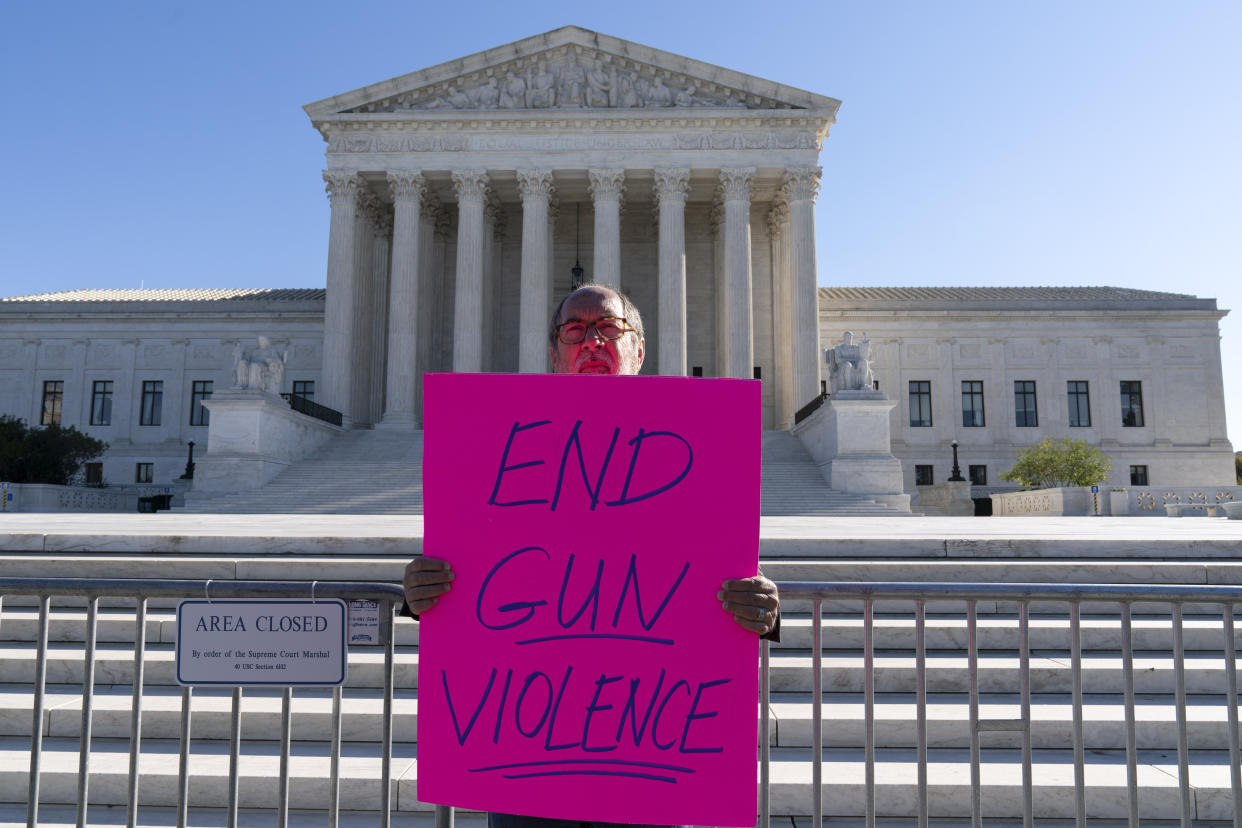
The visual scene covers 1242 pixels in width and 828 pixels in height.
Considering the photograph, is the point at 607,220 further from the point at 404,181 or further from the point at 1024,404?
the point at 1024,404

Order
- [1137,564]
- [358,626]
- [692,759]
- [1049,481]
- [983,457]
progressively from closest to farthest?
[692,759] → [358,626] → [1137,564] → [1049,481] → [983,457]

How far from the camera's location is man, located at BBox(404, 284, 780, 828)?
2439mm

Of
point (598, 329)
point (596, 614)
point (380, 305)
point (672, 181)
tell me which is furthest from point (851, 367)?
point (380, 305)

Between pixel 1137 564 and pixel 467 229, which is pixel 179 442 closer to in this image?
pixel 467 229

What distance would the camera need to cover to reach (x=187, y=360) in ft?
159

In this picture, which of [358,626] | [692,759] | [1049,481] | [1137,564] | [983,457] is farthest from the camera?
[983,457]

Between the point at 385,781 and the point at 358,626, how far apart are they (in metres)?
0.61

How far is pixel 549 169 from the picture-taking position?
37.3m

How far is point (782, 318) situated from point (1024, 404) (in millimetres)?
17144

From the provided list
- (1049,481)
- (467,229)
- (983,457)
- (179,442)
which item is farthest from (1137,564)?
(179,442)

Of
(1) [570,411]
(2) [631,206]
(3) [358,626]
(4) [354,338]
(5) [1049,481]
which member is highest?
(2) [631,206]

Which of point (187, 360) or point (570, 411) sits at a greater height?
point (187, 360)

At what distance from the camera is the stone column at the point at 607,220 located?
121 ft

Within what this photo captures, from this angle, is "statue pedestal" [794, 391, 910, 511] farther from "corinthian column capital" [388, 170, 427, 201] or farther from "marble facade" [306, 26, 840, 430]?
"corinthian column capital" [388, 170, 427, 201]
